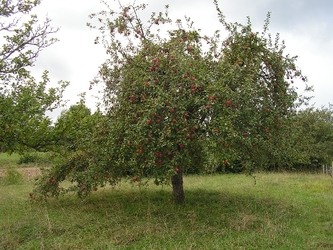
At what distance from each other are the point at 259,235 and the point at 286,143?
228 cm

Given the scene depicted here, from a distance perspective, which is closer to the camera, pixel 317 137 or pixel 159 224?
pixel 159 224

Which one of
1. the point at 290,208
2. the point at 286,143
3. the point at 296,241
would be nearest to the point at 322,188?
the point at 290,208

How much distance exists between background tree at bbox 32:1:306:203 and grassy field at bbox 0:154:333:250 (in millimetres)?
1074

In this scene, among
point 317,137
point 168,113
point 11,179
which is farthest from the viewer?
point 317,137

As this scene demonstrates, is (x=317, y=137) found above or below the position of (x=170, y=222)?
above

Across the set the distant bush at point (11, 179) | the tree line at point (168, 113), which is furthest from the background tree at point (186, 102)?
the distant bush at point (11, 179)

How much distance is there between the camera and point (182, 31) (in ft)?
27.0

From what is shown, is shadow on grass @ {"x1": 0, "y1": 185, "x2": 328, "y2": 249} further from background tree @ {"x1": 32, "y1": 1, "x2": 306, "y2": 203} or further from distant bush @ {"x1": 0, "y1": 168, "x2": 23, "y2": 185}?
distant bush @ {"x1": 0, "y1": 168, "x2": 23, "y2": 185}

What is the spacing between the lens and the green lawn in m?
6.11

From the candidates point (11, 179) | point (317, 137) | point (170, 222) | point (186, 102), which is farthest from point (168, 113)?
point (317, 137)

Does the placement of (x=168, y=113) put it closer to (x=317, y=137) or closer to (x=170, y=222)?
(x=170, y=222)

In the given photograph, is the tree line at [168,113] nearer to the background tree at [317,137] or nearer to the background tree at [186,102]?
the background tree at [186,102]

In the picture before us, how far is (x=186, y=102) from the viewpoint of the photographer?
643 cm

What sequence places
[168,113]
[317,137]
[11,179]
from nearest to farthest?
[168,113], [11,179], [317,137]
